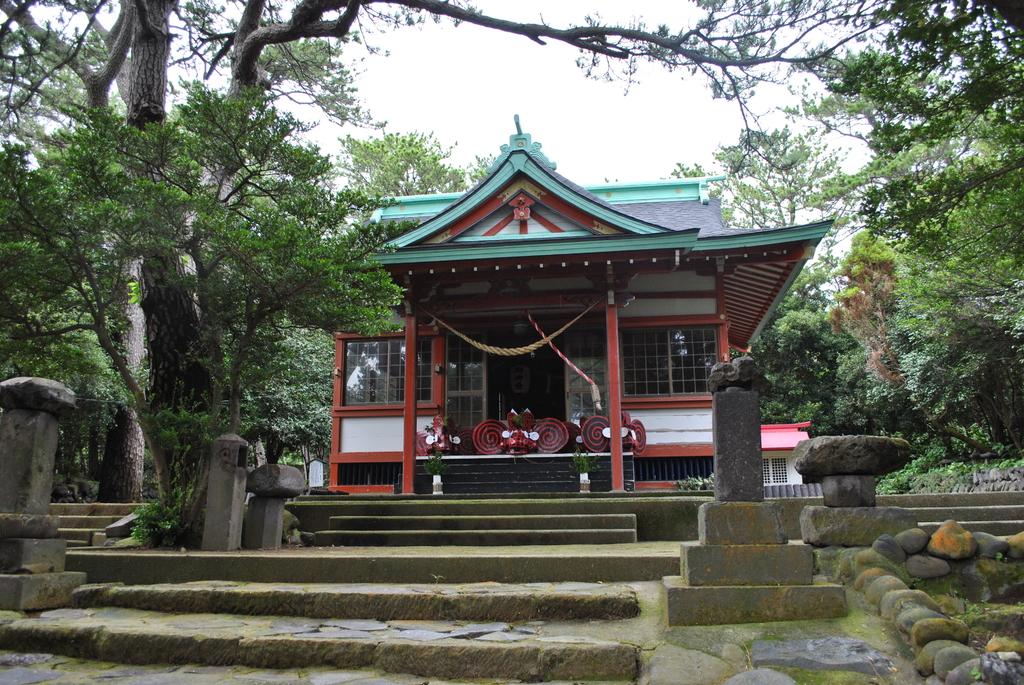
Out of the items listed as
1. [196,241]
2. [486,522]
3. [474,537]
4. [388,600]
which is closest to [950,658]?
[388,600]

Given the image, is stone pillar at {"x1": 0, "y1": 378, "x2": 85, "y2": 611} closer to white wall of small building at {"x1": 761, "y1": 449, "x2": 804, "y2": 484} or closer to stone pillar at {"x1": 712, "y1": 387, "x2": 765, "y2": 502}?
stone pillar at {"x1": 712, "y1": 387, "x2": 765, "y2": 502}

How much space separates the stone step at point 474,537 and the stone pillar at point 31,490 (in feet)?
9.35

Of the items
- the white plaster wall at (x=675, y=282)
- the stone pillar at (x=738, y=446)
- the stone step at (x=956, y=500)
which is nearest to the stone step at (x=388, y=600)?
the stone pillar at (x=738, y=446)

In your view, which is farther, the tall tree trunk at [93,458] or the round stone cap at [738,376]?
the tall tree trunk at [93,458]

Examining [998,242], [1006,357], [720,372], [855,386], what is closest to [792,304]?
[855,386]

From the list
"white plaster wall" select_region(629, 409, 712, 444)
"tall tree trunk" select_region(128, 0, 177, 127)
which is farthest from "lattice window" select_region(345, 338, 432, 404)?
"tall tree trunk" select_region(128, 0, 177, 127)

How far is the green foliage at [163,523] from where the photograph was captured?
7.28m

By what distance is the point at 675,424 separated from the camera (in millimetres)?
12156

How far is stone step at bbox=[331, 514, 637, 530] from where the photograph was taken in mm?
7879

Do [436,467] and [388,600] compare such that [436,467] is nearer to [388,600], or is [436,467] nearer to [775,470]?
[388,600]

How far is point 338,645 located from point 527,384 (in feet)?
33.8

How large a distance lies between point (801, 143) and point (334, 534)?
27.6 meters

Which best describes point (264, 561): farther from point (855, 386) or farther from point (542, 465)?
point (855, 386)

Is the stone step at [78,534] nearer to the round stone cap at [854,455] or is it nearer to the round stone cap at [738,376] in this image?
the round stone cap at [738,376]
